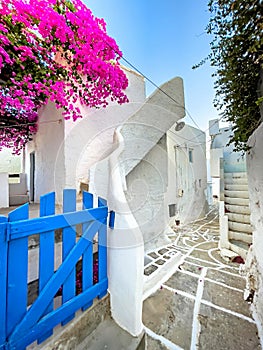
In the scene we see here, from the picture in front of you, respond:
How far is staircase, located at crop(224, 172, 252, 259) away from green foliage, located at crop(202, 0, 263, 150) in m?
3.31

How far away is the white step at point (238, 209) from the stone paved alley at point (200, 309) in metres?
1.70

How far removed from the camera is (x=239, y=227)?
205 inches

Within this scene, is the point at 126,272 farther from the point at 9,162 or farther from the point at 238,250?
the point at 9,162

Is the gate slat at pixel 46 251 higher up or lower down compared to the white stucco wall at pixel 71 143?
lower down

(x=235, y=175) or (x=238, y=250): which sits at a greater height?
(x=235, y=175)

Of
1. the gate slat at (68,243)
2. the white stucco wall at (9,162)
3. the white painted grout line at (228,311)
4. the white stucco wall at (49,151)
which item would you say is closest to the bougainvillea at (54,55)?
the white stucco wall at (49,151)

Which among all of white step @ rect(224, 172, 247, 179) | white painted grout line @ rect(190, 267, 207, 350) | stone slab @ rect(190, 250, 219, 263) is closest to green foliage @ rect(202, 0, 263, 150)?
white painted grout line @ rect(190, 267, 207, 350)

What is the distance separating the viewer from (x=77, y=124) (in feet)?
12.6

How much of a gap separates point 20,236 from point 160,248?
4.91 m

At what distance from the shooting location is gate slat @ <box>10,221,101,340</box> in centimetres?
115

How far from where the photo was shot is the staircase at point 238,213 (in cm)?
501

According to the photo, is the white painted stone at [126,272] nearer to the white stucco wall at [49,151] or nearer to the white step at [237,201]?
the white stucco wall at [49,151]

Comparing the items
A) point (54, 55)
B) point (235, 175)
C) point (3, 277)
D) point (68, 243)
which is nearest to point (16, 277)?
point (3, 277)

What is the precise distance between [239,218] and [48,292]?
19.3 feet
